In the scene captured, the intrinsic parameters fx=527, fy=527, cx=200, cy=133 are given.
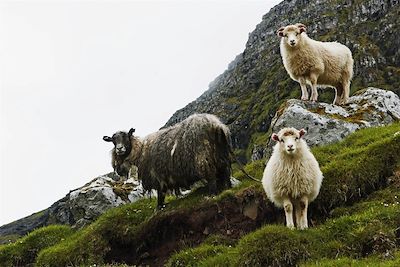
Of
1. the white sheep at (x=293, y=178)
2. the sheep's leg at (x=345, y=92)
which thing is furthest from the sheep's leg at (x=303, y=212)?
the sheep's leg at (x=345, y=92)

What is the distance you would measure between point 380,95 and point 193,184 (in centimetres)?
984

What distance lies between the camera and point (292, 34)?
19.3 m

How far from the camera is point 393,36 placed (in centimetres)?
15150

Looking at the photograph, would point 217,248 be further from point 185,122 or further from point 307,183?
point 185,122

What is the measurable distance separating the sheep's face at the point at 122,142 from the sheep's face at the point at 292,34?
264 inches

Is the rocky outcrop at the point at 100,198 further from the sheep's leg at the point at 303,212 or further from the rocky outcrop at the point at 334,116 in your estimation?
the sheep's leg at the point at 303,212

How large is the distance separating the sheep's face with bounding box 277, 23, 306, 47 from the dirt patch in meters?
5.97

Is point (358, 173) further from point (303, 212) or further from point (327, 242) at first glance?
point (327, 242)

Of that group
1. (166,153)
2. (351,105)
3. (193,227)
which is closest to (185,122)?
(166,153)

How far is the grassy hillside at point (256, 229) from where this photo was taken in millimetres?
12016

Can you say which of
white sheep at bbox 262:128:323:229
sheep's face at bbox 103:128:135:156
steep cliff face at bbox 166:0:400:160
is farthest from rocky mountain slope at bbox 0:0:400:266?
steep cliff face at bbox 166:0:400:160

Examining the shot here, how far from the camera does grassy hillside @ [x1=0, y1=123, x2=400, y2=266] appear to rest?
39.4 ft

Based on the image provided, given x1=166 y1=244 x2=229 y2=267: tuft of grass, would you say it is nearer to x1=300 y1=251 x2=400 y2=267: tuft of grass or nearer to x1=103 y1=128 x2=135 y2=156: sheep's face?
x1=300 y1=251 x2=400 y2=267: tuft of grass

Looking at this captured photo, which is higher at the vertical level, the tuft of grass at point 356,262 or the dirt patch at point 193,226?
the dirt patch at point 193,226
